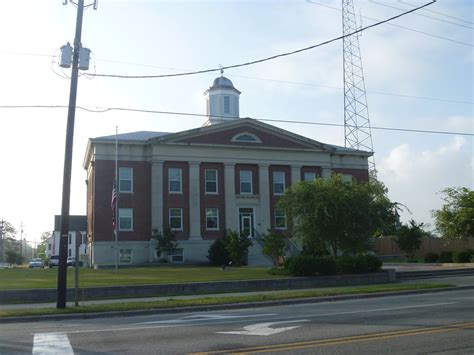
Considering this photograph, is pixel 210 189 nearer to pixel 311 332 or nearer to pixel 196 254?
pixel 196 254

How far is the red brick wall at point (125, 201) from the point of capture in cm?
4353

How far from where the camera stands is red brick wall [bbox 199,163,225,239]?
46.3 metres

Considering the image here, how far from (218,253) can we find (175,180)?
7302 millimetres

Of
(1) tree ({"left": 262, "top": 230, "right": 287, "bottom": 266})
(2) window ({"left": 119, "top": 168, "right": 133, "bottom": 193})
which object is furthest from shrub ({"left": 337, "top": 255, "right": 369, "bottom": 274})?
(2) window ({"left": 119, "top": 168, "right": 133, "bottom": 193})

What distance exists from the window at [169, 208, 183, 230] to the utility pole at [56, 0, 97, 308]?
2825 cm

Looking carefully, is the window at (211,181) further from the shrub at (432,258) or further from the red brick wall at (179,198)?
the shrub at (432,258)

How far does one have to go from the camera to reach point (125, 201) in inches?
1757

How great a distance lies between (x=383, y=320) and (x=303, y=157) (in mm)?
38101

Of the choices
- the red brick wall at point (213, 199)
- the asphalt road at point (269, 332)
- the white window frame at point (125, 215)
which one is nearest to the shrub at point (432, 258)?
the red brick wall at point (213, 199)

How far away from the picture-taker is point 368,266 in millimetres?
27906

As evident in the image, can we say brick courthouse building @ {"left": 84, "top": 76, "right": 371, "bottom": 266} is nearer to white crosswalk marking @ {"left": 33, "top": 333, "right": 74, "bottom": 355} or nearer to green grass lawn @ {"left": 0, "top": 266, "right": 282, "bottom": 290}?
green grass lawn @ {"left": 0, "top": 266, "right": 282, "bottom": 290}

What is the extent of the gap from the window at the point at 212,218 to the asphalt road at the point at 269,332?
3092 cm

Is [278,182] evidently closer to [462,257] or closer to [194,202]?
[194,202]

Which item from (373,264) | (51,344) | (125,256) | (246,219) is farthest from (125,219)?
(51,344)
